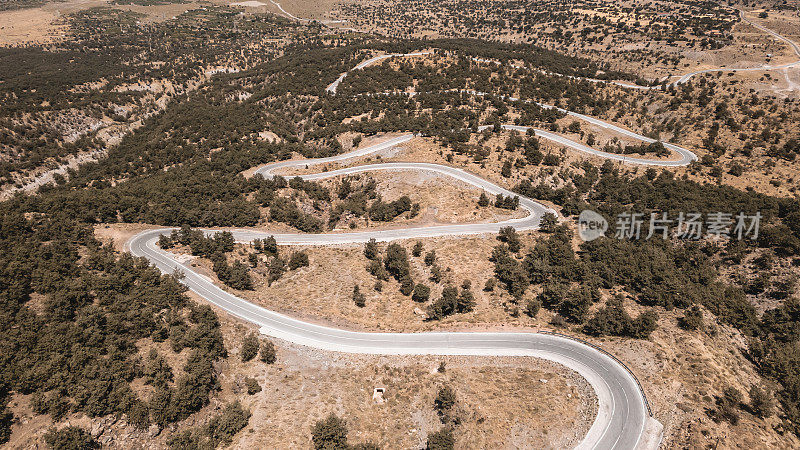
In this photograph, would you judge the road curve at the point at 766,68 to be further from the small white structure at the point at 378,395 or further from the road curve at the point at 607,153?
the small white structure at the point at 378,395

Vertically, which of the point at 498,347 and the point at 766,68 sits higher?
the point at 766,68

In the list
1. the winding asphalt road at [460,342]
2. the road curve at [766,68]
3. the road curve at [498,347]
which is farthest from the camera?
the road curve at [766,68]

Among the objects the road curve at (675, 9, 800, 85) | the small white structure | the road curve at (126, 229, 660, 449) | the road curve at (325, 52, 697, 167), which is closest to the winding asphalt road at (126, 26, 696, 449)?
the road curve at (126, 229, 660, 449)

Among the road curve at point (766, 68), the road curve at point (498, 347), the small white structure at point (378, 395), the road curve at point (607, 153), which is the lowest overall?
the small white structure at point (378, 395)

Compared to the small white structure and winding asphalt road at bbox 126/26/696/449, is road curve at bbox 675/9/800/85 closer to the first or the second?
winding asphalt road at bbox 126/26/696/449

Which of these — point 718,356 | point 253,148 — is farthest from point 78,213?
point 718,356

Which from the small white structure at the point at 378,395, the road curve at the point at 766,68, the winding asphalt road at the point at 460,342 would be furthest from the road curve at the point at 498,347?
the road curve at the point at 766,68

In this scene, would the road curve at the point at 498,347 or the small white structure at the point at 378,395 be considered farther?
the small white structure at the point at 378,395

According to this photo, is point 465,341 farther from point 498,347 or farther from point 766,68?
point 766,68

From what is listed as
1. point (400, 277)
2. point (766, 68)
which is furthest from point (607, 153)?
point (766, 68)
